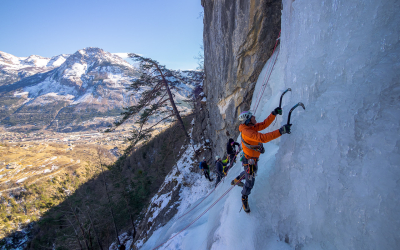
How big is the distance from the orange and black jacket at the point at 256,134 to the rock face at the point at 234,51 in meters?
4.27

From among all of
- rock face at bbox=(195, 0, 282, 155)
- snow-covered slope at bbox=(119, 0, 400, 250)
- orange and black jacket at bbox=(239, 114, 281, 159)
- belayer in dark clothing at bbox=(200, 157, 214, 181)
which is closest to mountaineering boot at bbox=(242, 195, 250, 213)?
snow-covered slope at bbox=(119, 0, 400, 250)

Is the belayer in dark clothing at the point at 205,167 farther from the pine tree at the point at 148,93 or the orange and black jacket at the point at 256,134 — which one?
the orange and black jacket at the point at 256,134

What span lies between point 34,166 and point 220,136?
6508 cm

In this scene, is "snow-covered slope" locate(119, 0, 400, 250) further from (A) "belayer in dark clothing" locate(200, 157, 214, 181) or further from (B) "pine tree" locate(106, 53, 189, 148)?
(B) "pine tree" locate(106, 53, 189, 148)

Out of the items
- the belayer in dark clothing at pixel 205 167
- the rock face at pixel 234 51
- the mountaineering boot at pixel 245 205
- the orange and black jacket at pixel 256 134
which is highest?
the rock face at pixel 234 51

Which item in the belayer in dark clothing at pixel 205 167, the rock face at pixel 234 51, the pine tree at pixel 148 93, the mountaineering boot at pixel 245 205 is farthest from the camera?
the pine tree at pixel 148 93

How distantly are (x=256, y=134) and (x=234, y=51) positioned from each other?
217 inches

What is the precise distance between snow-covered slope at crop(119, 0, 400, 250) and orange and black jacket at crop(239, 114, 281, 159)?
0.33 meters

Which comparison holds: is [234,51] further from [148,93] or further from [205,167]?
[148,93]

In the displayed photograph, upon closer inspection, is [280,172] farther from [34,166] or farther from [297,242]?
[34,166]

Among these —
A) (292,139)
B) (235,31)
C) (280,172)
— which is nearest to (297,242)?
(280,172)

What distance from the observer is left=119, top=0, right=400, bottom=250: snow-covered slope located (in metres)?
1.50

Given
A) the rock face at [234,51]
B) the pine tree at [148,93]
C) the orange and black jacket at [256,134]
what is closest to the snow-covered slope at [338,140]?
the orange and black jacket at [256,134]

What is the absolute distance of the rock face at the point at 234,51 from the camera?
5.84 m
